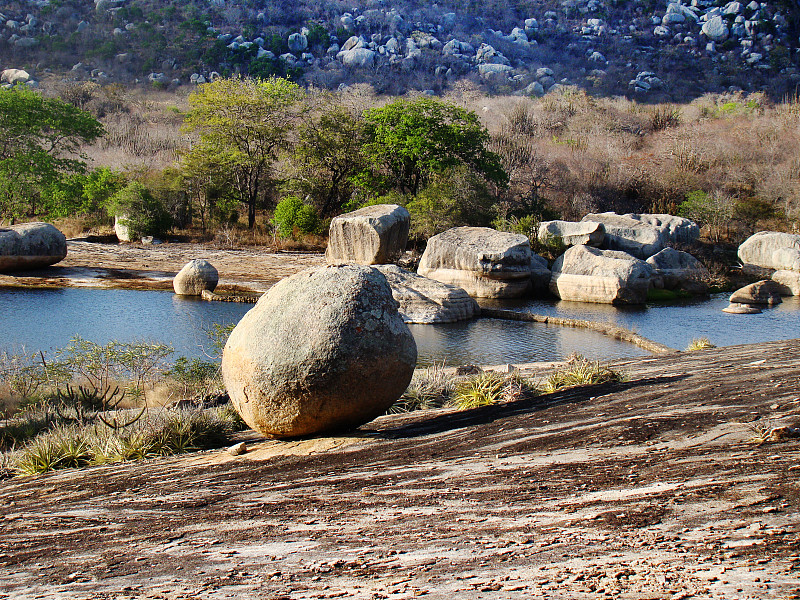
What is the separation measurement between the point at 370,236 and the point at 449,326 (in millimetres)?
8218

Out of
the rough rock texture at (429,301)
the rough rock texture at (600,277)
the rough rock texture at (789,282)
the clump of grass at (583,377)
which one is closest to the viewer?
the clump of grass at (583,377)

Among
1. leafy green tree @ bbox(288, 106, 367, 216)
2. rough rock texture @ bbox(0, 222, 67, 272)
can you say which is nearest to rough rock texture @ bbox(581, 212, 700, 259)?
leafy green tree @ bbox(288, 106, 367, 216)

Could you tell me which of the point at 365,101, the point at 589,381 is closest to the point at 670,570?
the point at 589,381

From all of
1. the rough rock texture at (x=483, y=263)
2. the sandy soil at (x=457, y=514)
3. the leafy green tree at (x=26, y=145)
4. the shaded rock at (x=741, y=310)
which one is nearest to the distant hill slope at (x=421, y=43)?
the leafy green tree at (x=26, y=145)

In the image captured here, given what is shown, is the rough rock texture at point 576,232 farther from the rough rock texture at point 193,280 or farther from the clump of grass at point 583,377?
the clump of grass at point 583,377

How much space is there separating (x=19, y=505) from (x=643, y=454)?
15.5 feet

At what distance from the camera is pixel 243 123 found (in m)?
35.1

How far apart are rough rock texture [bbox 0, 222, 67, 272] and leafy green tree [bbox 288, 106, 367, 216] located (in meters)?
12.0

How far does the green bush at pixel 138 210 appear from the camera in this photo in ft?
107

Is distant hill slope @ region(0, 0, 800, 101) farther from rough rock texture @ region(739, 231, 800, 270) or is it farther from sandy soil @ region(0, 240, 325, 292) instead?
rough rock texture @ region(739, 231, 800, 270)

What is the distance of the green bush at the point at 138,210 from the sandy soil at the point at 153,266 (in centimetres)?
146

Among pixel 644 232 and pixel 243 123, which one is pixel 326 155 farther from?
pixel 644 232

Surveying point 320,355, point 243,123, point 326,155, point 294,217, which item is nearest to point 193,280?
point 294,217

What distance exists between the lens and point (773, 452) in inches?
169
